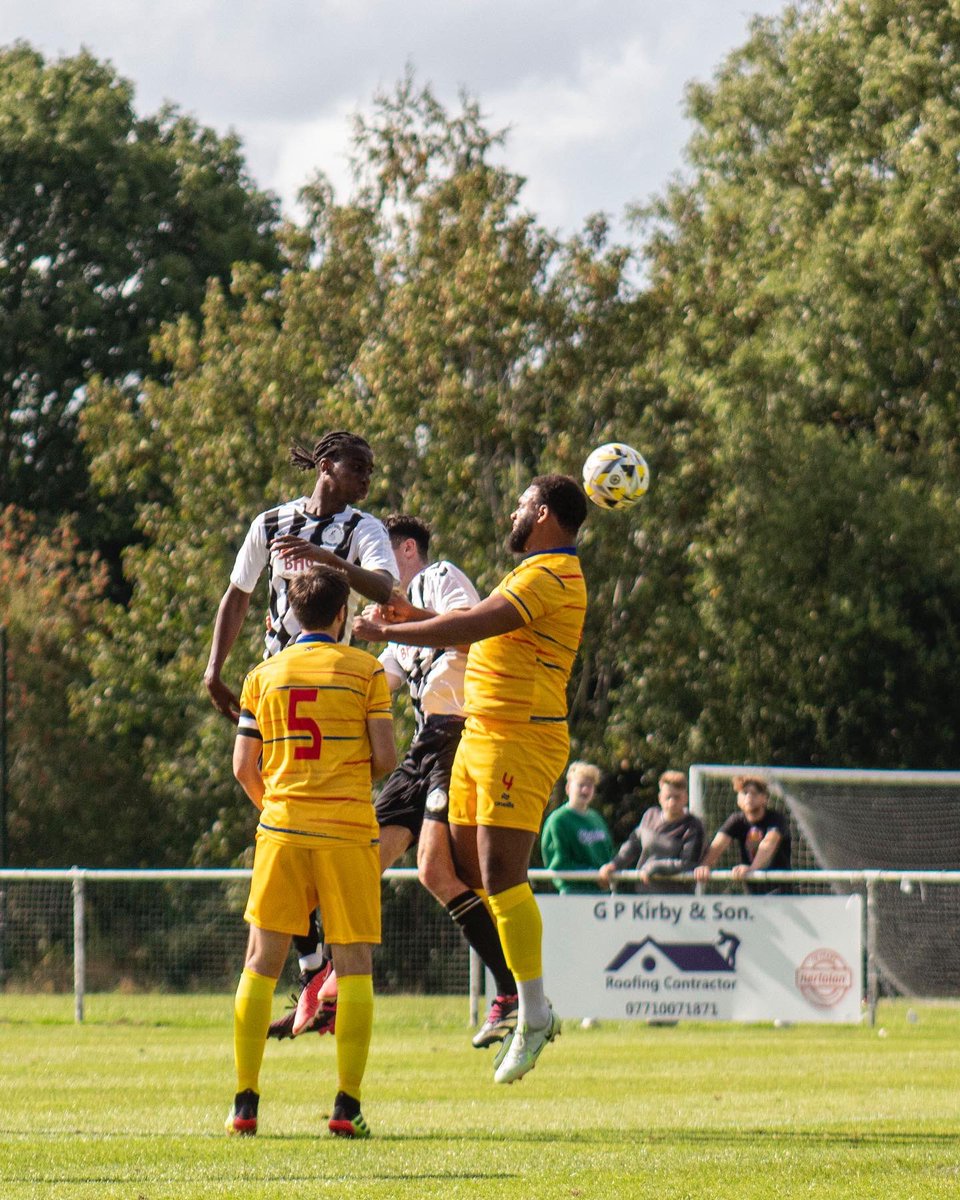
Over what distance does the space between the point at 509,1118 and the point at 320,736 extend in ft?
7.23

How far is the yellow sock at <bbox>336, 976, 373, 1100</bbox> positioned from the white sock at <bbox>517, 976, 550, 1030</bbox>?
0.87 metres

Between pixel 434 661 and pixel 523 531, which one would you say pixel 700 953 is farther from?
pixel 523 531

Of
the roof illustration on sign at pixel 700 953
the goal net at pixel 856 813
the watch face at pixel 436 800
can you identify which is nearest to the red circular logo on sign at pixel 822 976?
the roof illustration on sign at pixel 700 953

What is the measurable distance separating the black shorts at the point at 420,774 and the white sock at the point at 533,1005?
1.32 m

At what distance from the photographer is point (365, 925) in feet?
24.1

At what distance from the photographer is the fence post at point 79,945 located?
16.7m

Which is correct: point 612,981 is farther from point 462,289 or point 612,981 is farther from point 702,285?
point 702,285

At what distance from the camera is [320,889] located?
24.0 ft

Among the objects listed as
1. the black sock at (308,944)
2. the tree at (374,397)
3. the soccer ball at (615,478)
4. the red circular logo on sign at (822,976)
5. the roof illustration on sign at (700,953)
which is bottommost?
the red circular logo on sign at (822,976)

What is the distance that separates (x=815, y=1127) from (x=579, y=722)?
21.2 m

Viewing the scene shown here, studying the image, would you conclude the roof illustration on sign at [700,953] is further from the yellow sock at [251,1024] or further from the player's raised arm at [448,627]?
the yellow sock at [251,1024]

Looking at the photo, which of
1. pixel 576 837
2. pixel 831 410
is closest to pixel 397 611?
pixel 576 837

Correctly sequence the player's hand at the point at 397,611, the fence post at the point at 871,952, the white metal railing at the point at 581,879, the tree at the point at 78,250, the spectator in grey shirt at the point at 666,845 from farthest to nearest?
the tree at the point at 78,250 < the spectator in grey shirt at the point at 666,845 < the fence post at the point at 871,952 < the white metal railing at the point at 581,879 < the player's hand at the point at 397,611

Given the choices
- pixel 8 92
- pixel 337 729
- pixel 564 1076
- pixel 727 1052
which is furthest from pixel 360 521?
pixel 8 92
